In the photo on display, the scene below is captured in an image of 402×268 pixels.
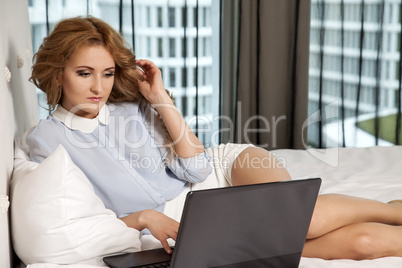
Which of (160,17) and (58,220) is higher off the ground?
(160,17)

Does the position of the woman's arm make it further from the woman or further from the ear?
the ear

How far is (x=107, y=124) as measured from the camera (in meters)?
1.79

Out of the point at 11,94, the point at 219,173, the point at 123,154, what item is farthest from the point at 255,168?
the point at 11,94

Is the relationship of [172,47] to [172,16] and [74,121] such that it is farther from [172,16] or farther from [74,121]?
[74,121]

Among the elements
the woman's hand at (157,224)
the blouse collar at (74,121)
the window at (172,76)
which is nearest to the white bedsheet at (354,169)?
the woman's hand at (157,224)

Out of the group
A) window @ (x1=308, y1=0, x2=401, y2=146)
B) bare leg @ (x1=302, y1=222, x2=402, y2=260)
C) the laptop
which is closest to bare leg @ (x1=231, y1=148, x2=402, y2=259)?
bare leg @ (x1=302, y1=222, x2=402, y2=260)

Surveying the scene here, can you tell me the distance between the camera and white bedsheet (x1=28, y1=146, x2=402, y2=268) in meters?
2.12

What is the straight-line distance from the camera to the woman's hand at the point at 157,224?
4.76 feet

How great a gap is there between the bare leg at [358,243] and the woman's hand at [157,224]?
42 centimetres

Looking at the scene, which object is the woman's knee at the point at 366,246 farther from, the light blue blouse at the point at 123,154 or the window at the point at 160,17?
the window at the point at 160,17

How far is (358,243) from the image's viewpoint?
147cm

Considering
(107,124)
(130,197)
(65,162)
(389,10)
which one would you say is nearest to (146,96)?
(107,124)

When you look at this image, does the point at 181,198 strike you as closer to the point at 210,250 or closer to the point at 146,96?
the point at 146,96

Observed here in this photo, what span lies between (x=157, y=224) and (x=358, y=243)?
1.93 feet
